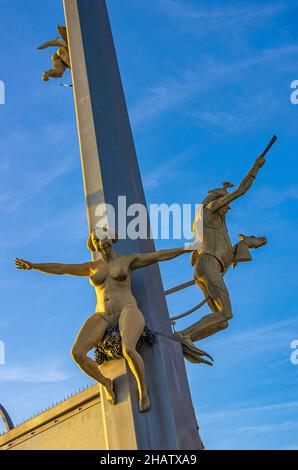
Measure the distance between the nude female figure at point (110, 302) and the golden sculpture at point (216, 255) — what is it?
1.55m

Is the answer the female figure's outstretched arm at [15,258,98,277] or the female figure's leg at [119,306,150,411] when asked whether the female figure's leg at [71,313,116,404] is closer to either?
the female figure's leg at [119,306,150,411]

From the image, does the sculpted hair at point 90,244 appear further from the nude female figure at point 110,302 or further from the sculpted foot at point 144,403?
the sculpted foot at point 144,403

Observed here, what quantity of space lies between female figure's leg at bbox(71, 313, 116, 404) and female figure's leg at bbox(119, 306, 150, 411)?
12.3 inches

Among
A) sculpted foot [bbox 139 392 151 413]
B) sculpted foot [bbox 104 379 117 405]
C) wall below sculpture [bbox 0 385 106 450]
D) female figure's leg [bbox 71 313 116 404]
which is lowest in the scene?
sculpted foot [bbox 139 392 151 413]

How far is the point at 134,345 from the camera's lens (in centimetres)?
1053

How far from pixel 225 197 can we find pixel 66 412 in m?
5.49

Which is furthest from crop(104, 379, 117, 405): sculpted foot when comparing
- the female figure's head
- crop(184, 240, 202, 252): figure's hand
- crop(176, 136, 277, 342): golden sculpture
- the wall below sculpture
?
the wall below sculpture

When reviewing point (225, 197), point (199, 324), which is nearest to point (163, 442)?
point (199, 324)

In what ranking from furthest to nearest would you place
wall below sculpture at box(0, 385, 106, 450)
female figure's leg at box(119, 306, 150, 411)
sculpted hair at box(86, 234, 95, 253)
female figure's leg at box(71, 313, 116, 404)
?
wall below sculpture at box(0, 385, 106, 450) → sculpted hair at box(86, 234, 95, 253) → female figure's leg at box(71, 313, 116, 404) → female figure's leg at box(119, 306, 150, 411)

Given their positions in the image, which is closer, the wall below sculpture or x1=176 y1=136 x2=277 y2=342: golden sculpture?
x1=176 y1=136 x2=277 y2=342: golden sculpture

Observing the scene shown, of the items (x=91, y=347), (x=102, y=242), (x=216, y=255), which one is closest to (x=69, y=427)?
(x=216, y=255)

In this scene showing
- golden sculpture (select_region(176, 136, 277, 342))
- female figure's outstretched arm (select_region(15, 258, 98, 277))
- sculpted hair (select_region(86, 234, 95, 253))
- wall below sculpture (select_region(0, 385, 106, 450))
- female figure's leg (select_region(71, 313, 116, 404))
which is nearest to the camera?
female figure's leg (select_region(71, 313, 116, 404))

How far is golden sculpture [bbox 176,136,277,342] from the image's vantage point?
12.5 m
